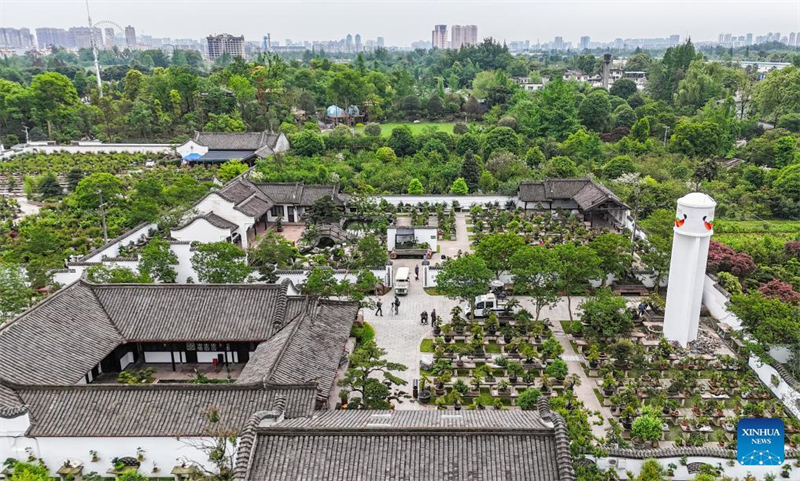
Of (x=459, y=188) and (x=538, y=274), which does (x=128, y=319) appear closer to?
(x=538, y=274)

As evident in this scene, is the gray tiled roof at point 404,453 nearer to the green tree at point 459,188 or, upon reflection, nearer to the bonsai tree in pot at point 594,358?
the bonsai tree in pot at point 594,358

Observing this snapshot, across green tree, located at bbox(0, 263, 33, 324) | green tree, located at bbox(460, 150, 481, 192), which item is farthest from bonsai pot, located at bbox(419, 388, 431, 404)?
green tree, located at bbox(460, 150, 481, 192)

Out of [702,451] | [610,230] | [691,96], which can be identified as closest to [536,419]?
[702,451]

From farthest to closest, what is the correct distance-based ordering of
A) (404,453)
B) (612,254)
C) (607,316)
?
(612,254)
(607,316)
(404,453)

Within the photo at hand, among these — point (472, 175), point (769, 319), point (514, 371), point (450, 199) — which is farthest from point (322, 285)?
point (472, 175)

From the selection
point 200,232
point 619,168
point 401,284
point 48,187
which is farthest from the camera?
point 619,168

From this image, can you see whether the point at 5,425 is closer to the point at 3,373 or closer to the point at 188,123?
the point at 3,373

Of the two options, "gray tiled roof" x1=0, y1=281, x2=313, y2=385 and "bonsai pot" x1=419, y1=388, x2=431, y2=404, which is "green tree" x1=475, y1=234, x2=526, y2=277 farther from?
"gray tiled roof" x1=0, y1=281, x2=313, y2=385
